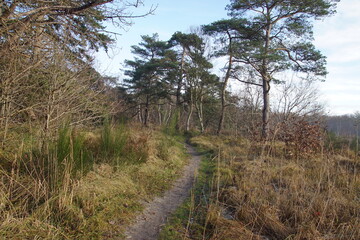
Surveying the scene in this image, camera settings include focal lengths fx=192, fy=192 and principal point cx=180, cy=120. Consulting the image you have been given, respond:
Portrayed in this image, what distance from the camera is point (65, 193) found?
2389mm

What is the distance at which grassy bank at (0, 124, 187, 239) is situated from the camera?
83.8 inches

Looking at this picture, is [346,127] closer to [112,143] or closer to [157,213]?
[157,213]

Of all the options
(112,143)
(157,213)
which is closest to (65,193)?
(157,213)

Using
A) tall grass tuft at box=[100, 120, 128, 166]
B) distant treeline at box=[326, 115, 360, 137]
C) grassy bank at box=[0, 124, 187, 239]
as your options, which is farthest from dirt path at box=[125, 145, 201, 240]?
distant treeline at box=[326, 115, 360, 137]

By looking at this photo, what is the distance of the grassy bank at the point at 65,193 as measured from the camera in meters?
2.13

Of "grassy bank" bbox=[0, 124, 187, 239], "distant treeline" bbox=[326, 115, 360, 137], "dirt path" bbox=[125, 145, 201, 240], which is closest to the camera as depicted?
"grassy bank" bbox=[0, 124, 187, 239]

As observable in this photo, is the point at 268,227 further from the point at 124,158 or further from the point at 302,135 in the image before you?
the point at 302,135

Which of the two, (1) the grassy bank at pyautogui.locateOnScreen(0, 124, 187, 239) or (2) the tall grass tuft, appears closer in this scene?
(1) the grassy bank at pyautogui.locateOnScreen(0, 124, 187, 239)

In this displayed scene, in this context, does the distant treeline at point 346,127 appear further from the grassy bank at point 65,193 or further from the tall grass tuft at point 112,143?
the tall grass tuft at point 112,143

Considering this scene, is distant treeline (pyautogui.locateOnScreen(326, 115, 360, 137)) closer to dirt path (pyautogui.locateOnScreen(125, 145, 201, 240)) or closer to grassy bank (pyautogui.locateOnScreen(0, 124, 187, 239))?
dirt path (pyautogui.locateOnScreen(125, 145, 201, 240))

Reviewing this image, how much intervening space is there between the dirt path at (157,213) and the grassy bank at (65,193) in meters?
0.15

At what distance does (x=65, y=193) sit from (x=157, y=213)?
134cm

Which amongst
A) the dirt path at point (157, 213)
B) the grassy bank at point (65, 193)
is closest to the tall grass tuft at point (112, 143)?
the grassy bank at point (65, 193)

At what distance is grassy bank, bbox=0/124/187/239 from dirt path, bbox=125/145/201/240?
15cm
